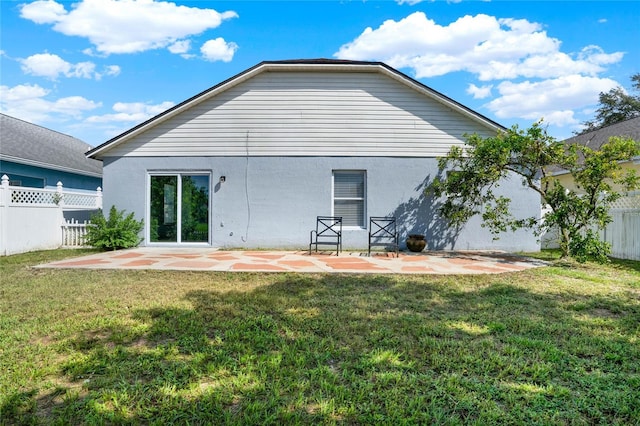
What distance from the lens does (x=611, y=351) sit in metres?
2.93

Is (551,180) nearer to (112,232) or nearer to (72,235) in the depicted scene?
(112,232)

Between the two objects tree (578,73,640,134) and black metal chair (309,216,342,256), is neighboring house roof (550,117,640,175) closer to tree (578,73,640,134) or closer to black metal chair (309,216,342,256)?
black metal chair (309,216,342,256)

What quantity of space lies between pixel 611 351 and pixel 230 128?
9128 millimetres

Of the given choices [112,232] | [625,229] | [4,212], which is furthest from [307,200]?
[625,229]

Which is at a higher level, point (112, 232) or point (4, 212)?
point (4, 212)

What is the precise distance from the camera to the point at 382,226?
31.4 feet

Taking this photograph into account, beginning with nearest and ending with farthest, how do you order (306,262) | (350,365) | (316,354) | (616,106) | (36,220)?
(350,365)
(316,354)
(306,262)
(36,220)
(616,106)

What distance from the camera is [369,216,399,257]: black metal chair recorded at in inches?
374

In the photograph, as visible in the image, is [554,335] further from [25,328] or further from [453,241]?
[453,241]

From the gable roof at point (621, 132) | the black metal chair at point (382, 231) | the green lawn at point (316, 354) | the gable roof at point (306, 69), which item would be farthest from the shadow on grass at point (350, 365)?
the gable roof at point (621, 132)

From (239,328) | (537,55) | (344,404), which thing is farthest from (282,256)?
(537,55)

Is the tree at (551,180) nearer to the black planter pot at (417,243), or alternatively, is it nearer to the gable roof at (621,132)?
the black planter pot at (417,243)

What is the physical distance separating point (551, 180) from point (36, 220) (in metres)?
13.0

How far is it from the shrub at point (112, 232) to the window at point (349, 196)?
5534mm
